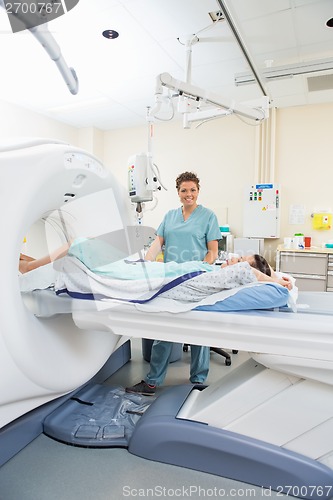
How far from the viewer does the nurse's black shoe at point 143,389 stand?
1.89 metres

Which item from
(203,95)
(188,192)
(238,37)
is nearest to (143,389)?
(188,192)

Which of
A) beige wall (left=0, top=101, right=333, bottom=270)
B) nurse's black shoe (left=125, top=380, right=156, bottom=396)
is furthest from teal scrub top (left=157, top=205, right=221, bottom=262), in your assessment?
beige wall (left=0, top=101, right=333, bottom=270)

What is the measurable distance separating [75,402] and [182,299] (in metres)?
0.89

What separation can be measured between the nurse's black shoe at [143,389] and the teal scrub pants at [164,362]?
2cm

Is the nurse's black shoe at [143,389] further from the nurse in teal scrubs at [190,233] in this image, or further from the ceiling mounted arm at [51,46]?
the ceiling mounted arm at [51,46]

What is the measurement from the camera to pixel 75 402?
1.72m

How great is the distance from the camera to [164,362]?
193 cm

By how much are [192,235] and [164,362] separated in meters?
0.78

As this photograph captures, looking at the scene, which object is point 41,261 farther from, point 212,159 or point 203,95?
point 212,159

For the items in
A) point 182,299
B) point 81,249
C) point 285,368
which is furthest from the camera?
point 81,249

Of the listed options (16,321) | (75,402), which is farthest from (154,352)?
(16,321)

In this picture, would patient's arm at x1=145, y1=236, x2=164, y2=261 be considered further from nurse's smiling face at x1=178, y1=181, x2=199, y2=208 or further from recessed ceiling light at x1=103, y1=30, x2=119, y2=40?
recessed ceiling light at x1=103, y1=30, x2=119, y2=40

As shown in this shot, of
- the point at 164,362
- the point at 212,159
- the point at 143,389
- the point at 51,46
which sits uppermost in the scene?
the point at 212,159

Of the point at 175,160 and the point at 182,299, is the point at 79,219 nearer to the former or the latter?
the point at 182,299
